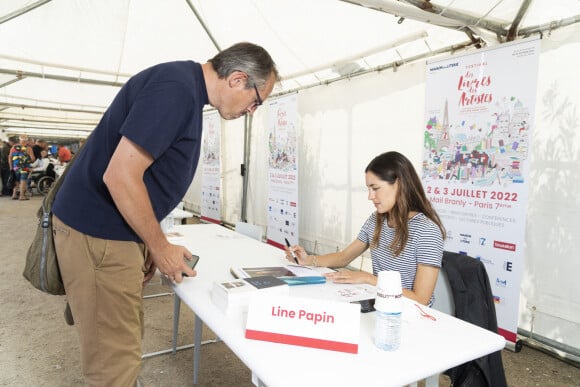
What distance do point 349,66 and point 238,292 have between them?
2878mm

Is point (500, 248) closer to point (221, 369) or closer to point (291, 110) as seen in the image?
point (221, 369)

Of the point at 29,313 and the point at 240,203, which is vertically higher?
the point at 240,203

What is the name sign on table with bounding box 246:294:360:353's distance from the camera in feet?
2.56

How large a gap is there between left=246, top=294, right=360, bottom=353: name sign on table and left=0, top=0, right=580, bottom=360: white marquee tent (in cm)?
179

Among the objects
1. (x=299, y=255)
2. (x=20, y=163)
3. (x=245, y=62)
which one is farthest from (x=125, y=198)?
(x=20, y=163)

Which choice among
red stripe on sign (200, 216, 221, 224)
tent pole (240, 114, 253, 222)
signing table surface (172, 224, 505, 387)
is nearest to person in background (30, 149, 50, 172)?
red stripe on sign (200, 216, 221, 224)

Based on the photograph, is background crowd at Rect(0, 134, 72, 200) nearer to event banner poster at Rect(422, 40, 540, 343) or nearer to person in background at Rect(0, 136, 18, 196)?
person in background at Rect(0, 136, 18, 196)

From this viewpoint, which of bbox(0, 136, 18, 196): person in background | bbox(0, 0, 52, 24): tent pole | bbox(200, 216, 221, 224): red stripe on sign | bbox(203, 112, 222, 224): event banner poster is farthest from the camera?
bbox(0, 136, 18, 196): person in background

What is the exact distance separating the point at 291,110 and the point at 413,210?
269cm

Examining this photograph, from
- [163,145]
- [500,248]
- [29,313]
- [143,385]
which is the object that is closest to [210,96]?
[163,145]

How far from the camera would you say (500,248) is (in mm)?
2209

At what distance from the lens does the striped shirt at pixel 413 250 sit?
134 centimetres

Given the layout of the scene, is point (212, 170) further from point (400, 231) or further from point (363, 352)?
point (363, 352)

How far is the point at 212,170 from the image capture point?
5.71 meters
